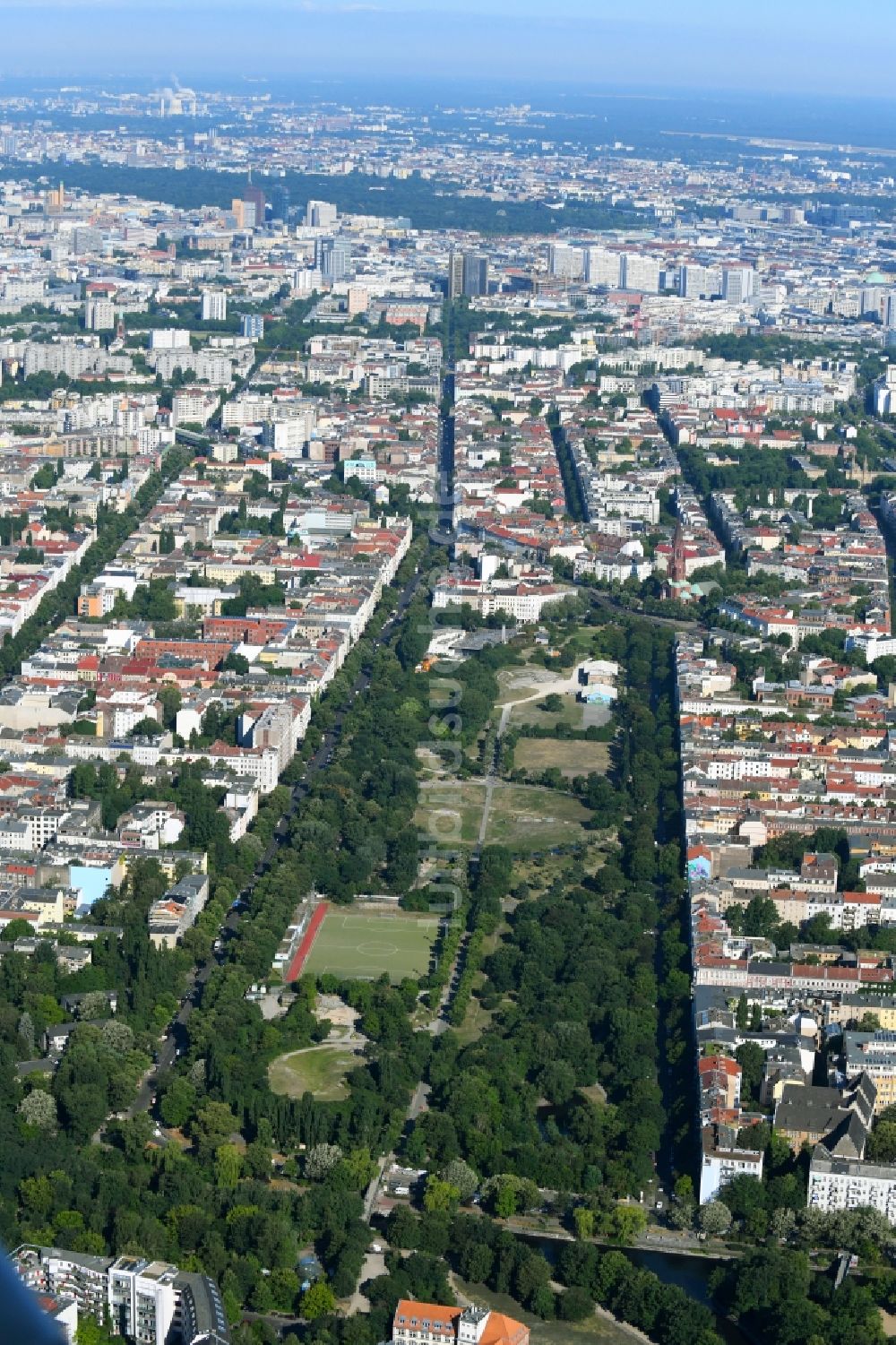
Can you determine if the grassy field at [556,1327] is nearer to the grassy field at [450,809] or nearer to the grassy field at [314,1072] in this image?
the grassy field at [314,1072]

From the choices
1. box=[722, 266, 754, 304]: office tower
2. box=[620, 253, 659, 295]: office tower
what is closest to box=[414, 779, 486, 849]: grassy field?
box=[722, 266, 754, 304]: office tower

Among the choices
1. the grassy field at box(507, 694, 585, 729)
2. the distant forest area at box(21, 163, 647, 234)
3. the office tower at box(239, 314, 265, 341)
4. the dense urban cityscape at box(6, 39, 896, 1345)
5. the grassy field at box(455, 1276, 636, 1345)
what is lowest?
the grassy field at box(455, 1276, 636, 1345)

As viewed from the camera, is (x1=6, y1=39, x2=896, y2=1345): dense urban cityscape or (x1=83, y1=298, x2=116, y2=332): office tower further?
(x1=83, y1=298, x2=116, y2=332): office tower

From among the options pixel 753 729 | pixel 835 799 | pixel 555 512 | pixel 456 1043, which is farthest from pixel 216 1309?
pixel 555 512

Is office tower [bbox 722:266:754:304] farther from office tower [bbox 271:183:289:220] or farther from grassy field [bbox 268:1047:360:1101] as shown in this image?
grassy field [bbox 268:1047:360:1101]

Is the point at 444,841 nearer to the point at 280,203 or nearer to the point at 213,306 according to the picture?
the point at 213,306

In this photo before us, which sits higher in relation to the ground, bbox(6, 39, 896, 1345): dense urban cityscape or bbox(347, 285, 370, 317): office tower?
bbox(347, 285, 370, 317): office tower

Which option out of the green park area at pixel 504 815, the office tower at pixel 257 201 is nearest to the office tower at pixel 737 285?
the office tower at pixel 257 201
